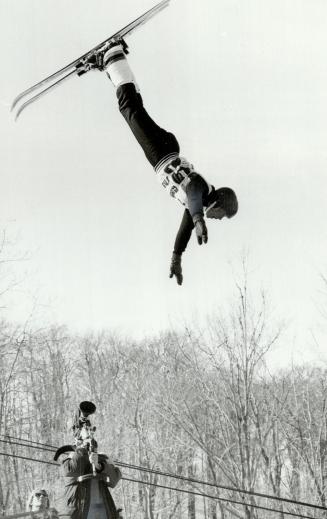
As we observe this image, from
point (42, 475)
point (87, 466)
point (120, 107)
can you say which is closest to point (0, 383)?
point (42, 475)

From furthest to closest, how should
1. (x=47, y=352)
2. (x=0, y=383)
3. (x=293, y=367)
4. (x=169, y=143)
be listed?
(x=47, y=352) → (x=0, y=383) → (x=293, y=367) → (x=169, y=143)

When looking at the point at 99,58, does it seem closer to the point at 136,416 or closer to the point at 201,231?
the point at 201,231

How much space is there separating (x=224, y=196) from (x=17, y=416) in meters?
24.6

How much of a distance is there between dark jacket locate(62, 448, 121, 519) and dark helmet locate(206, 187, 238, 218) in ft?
9.65

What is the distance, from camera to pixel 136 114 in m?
3.17

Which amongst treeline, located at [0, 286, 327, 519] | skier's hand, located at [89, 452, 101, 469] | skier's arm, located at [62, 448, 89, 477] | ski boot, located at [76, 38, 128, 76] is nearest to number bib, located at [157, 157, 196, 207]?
ski boot, located at [76, 38, 128, 76]

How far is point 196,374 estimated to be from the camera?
11.7m

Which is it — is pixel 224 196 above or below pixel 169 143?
below

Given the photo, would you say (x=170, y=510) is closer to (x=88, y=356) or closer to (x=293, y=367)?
(x=88, y=356)

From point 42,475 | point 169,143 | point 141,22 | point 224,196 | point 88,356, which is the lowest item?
point 42,475

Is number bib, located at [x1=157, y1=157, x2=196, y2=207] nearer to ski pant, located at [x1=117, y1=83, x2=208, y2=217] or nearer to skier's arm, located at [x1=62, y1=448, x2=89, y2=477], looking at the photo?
ski pant, located at [x1=117, y1=83, x2=208, y2=217]

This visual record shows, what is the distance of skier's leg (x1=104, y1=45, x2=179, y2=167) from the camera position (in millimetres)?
3182

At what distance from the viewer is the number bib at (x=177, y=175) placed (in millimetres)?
3195

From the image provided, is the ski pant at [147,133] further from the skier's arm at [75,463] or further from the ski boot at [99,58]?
the skier's arm at [75,463]
